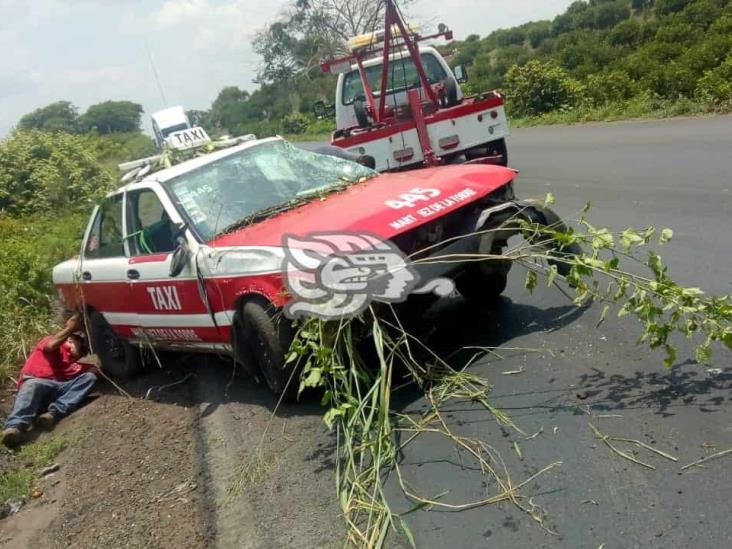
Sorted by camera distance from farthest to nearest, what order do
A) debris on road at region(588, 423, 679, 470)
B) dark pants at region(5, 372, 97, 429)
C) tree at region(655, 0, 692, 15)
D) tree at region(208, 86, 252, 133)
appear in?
tree at region(208, 86, 252, 133)
tree at region(655, 0, 692, 15)
dark pants at region(5, 372, 97, 429)
debris on road at region(588, 423, 679, 470)

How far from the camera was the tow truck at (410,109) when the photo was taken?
1000cm

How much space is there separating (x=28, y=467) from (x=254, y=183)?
284cm

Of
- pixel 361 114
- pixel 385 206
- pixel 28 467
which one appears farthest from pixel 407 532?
pixel 361 114

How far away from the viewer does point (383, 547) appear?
3289mm

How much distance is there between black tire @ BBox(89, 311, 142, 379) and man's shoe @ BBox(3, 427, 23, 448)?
1.07m

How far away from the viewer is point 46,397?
6949 mm

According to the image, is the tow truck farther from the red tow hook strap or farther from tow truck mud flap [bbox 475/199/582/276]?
tow truck mud flap [bbox 475/199/582/276]

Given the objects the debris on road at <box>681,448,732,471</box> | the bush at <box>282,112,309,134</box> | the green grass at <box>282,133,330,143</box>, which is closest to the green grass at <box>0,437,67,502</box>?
the debris on road at <box>681,448,732,471</box>

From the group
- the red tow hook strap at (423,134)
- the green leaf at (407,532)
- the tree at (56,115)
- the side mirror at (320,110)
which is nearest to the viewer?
the green leaf at (407,532)

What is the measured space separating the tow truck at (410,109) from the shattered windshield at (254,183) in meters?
3.72

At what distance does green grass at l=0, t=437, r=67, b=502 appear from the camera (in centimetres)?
549

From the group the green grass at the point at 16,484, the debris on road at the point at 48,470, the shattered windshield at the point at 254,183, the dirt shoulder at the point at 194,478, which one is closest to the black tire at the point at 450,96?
the shattered windshield at the point at 254,183

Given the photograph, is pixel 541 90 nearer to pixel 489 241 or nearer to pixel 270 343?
pixel 489 241

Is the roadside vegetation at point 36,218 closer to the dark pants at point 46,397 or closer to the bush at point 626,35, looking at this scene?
the dark pants at point 46,397
